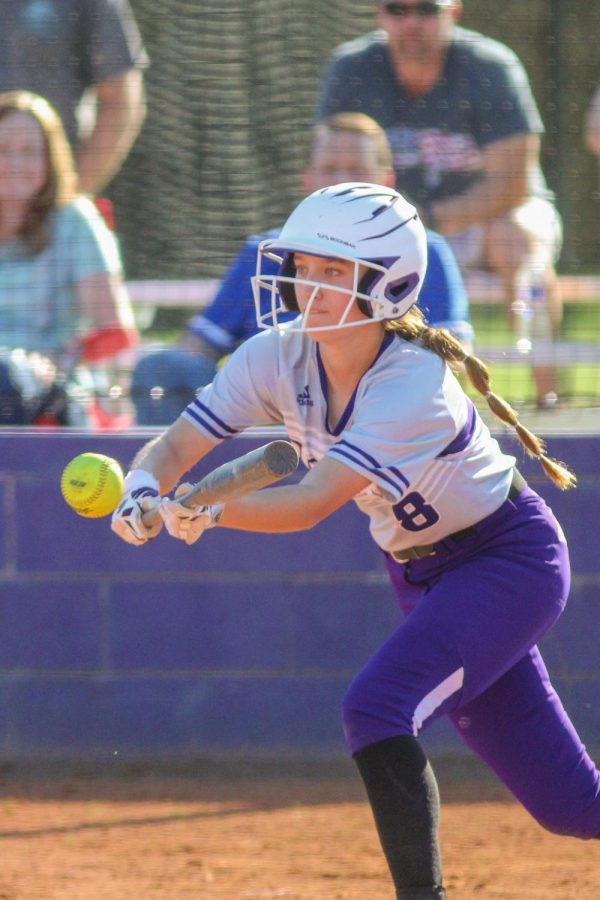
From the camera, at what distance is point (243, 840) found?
445 cm

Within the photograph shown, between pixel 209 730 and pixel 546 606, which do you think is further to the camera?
pixel 209 730

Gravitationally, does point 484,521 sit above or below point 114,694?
above

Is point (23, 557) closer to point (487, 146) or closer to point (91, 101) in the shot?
point (91, 101)

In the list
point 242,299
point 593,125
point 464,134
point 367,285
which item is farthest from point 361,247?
point 593,125

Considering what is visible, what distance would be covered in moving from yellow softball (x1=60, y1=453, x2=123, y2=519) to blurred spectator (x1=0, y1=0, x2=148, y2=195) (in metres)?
2.60

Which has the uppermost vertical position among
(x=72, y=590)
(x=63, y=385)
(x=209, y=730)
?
(x=63, y=385)

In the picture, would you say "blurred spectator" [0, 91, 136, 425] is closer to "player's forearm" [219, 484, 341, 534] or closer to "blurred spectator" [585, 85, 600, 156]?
"blurred spectator" [585, 85, 600, 156]

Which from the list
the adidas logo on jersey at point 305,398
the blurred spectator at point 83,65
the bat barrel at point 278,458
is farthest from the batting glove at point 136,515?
the blurred spectator at point 83,65

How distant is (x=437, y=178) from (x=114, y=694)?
86.7 inches

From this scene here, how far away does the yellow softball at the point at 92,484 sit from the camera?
290 cm

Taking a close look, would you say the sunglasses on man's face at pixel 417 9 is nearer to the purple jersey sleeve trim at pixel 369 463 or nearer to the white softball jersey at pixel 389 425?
the white softball jersey at pixel 389 425

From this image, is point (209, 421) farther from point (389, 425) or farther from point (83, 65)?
point (83, 65)

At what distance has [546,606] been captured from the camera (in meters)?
3.20

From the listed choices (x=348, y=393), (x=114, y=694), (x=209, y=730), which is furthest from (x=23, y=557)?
(x=348, y=393)
